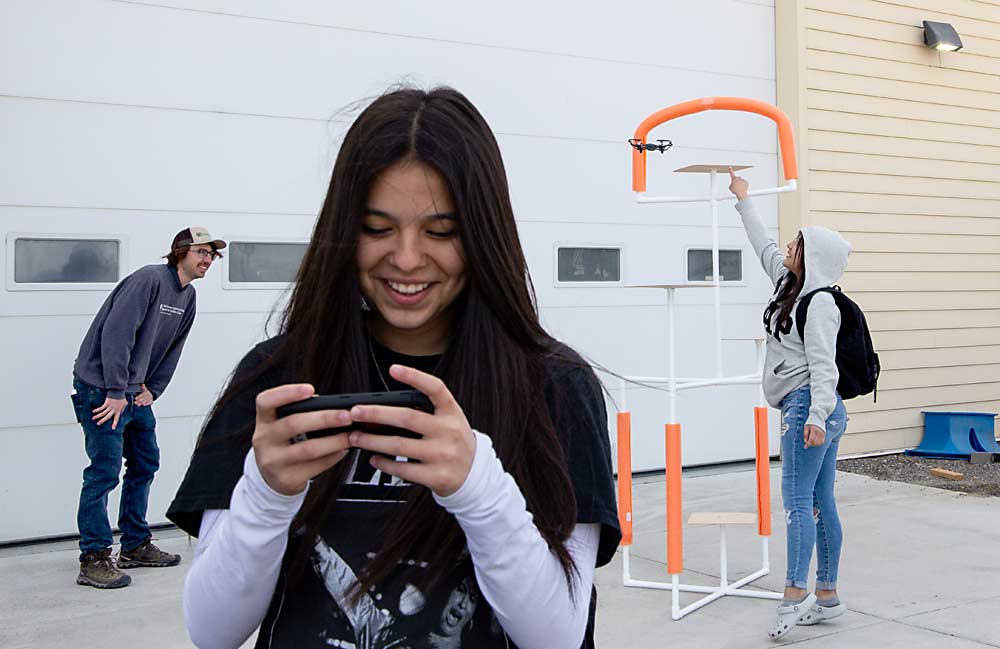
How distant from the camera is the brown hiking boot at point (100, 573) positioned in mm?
4707

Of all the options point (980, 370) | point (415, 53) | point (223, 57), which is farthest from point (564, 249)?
point (980, 370)

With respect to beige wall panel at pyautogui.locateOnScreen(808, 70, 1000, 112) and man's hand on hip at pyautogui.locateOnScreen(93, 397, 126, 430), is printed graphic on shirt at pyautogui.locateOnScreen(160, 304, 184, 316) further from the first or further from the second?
beige wall panel at pyautogui.locateOnScreen(808, 70, 1000, 112)

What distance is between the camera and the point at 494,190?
1.33 metres

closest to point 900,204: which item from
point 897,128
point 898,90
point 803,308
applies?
point 897,128

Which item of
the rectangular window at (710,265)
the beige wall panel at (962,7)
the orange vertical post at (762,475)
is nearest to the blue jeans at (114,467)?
the orange vertical post at (762,475)

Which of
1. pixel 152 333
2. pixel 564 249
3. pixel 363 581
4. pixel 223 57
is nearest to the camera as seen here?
pixel 363 581

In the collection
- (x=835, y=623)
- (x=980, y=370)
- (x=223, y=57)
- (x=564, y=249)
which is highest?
(x=223, y=57)

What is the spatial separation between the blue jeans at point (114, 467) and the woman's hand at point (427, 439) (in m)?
4.16

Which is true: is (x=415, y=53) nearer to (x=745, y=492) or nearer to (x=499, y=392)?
(x=745, y=492)

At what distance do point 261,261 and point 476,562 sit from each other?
5.12 m

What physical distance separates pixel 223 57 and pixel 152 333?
6.30ft

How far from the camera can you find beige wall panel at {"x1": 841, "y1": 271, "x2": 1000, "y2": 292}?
8.40 meters

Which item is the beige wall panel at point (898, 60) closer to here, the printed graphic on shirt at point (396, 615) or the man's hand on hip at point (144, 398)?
the man's hand on hip at point (144, 398)

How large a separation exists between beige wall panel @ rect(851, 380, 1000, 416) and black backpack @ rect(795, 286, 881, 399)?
4.42 meters
